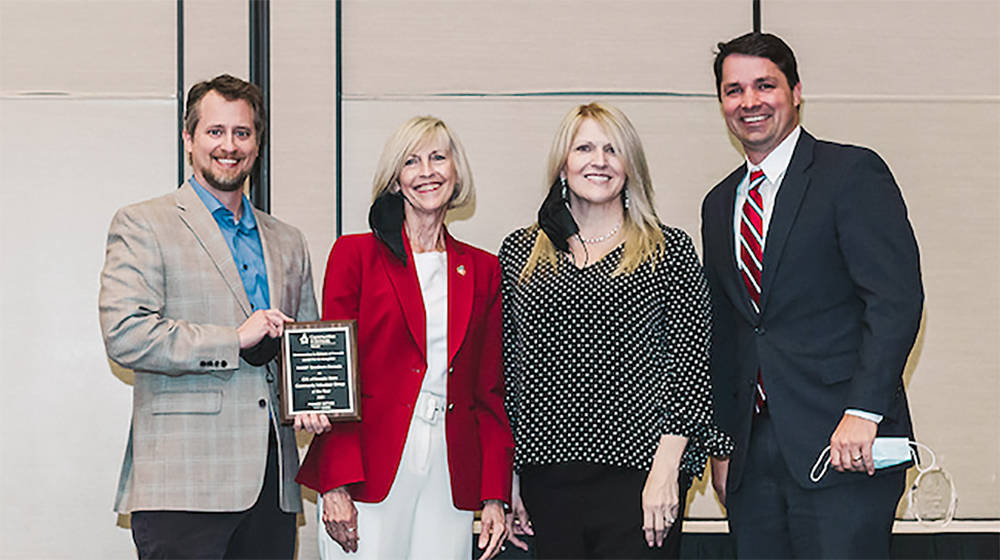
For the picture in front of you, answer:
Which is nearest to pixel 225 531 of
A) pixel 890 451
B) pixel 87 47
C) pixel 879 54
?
pixel 890 451

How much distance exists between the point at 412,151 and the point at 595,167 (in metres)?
0.54

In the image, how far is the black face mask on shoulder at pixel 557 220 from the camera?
2.75 metres

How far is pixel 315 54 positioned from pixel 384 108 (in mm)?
350

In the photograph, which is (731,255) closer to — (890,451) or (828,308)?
(828,308)

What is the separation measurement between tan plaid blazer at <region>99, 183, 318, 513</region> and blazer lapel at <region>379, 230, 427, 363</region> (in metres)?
0.37

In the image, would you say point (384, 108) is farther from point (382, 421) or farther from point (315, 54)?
point (382, 421)

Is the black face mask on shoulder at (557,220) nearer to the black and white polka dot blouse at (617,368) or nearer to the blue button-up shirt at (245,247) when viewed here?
the black and white polka dot blouse at (617,368)

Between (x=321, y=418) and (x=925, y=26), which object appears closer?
(x=321, y=418)

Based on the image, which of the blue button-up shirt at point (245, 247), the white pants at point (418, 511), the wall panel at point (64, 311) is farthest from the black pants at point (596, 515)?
the wall panel at point (64, 311)

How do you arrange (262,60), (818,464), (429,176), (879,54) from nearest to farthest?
(818,464), (429,176), (262,60), (879,54)

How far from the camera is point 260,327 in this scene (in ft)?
8.77

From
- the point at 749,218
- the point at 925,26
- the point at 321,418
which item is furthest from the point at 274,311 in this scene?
the point at 925,26

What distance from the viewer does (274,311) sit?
2725 millimetres

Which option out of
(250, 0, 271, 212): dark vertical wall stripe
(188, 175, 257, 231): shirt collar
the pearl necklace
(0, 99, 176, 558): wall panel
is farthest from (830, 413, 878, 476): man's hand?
(0, 99, 176, 558): wall panel
